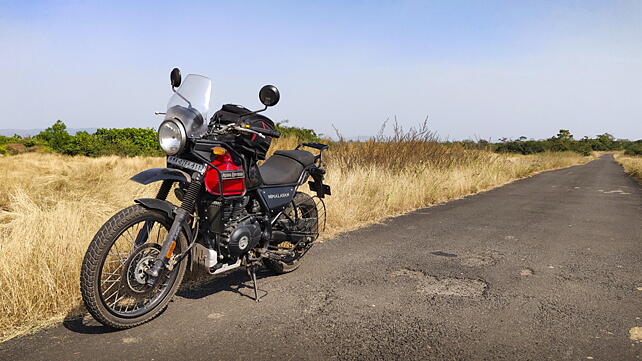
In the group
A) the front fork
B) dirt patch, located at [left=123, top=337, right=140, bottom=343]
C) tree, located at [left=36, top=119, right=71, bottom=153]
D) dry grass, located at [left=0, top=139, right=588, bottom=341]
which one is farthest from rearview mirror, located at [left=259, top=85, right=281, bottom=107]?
tree, located at [left=36, top=119, right=71, bottom=153]

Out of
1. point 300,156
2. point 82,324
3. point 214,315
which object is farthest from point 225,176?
point 82,324

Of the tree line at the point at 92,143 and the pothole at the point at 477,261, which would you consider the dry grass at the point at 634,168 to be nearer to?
the pothole at the point at 477,261

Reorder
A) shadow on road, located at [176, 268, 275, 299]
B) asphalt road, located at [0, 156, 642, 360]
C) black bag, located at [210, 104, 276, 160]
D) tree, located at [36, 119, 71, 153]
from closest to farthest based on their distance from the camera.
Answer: asphalt road, located at [0, 156, 642, 360]
black bag, located at [210, 104, 276, 160]
shadow on road, located at [176, 268, 275, 299]
tree, located at [36, 119, 71, 153]

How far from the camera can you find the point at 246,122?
3656 millimetres

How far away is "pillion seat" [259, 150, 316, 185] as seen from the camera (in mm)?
4105

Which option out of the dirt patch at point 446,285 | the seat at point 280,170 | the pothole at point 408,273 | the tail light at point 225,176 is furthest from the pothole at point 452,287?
the tail light at point 225,176

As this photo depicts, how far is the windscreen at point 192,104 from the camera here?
11.0 feet

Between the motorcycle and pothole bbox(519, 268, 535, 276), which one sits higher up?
the motorcycle

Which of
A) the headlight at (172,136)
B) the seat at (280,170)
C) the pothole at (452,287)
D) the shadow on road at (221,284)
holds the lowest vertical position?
the shadow on road at (221,284)

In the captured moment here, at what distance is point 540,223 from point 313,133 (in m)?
11.0

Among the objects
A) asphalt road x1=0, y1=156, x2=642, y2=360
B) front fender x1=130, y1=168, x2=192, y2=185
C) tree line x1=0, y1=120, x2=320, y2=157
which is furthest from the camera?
tree line x1=0, y1=120, x2=320, y2=157

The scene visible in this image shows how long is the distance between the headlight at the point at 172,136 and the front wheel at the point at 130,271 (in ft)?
1.59

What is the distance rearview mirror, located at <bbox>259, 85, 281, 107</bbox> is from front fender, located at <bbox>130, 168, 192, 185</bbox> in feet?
2.87

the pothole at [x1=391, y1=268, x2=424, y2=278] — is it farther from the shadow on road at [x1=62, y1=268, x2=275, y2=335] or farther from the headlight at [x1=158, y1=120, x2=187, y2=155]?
the headlight at [x1=158, y1=120, x2=187, y2=155]
